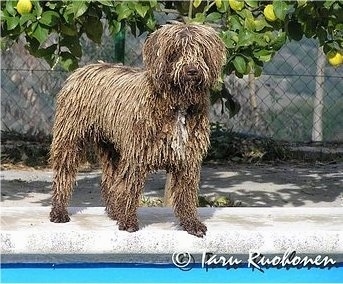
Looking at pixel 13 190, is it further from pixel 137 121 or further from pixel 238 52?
pixel 137 121

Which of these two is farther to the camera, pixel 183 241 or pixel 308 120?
pixel 308 120

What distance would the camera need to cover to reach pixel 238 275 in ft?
15.0

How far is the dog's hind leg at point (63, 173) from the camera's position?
493 cm

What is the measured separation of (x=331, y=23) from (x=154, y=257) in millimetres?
1890

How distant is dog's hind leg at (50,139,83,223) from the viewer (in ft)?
16.2

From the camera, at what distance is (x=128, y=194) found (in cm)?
449

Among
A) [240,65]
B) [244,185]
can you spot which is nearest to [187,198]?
[240,65]

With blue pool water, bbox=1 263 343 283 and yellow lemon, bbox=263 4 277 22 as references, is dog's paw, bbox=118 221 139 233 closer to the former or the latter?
blue pool water, bbox=1 263 343 283

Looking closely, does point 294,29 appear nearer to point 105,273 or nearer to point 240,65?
point 240,65

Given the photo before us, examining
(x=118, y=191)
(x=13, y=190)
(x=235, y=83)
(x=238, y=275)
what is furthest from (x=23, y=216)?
(x=235, y=83)

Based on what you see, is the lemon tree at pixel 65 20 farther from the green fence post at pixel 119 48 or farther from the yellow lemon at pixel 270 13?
the green fence post at pixel 119 48

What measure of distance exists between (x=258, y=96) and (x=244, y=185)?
2868 mm

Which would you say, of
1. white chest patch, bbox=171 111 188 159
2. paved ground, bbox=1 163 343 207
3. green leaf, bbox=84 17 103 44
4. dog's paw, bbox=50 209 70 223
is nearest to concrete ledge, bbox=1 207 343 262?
dog's paw, bbox=50 209 70 223

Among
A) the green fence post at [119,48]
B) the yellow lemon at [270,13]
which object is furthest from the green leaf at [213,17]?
the green fence post at [119,48]
